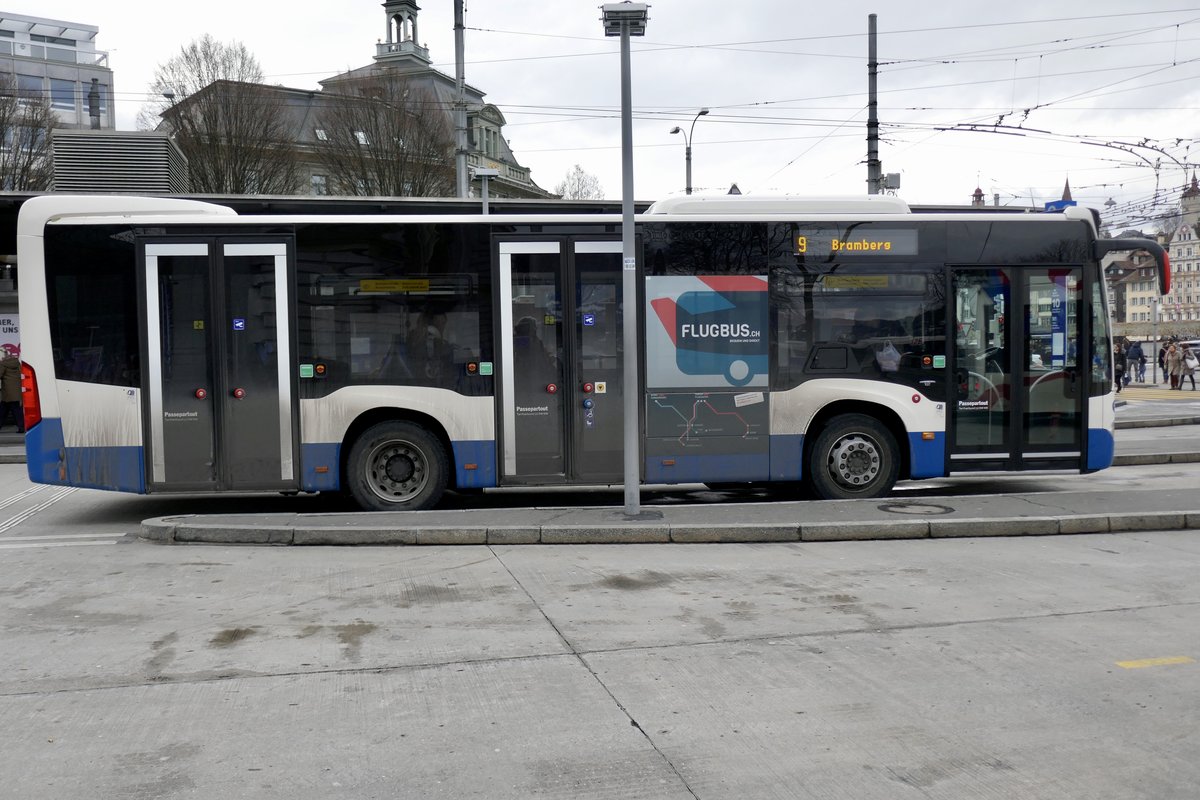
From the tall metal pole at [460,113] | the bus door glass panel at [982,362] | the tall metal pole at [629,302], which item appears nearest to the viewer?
the tall metal pole at [629,302]

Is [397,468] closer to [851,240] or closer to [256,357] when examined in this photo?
[256,357]

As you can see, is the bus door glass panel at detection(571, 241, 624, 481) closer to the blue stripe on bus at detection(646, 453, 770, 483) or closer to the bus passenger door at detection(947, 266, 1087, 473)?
the blue stripe on bus at detection(646, 453, 770, 483)

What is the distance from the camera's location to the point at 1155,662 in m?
5.66

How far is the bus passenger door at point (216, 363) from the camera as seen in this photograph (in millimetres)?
10297

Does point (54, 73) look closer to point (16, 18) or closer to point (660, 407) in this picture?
point (16, 18)

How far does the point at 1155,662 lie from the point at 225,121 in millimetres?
34069

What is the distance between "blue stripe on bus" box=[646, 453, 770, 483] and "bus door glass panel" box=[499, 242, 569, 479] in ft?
3.25

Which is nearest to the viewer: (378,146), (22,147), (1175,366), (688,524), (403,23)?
(688,524)

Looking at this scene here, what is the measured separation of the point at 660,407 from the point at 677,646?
4.83 metres

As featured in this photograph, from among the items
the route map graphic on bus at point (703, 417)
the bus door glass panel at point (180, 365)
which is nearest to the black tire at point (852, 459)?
the route map graphic on bus at point (703, 417)

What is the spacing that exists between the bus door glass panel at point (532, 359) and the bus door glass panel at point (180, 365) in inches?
117

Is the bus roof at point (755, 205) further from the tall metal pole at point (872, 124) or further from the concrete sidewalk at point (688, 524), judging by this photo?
the tall metal pole at point (872, 124)

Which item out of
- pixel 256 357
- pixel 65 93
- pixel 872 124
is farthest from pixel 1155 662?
pixel 65 93

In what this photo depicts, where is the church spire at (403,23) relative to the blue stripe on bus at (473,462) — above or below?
above
